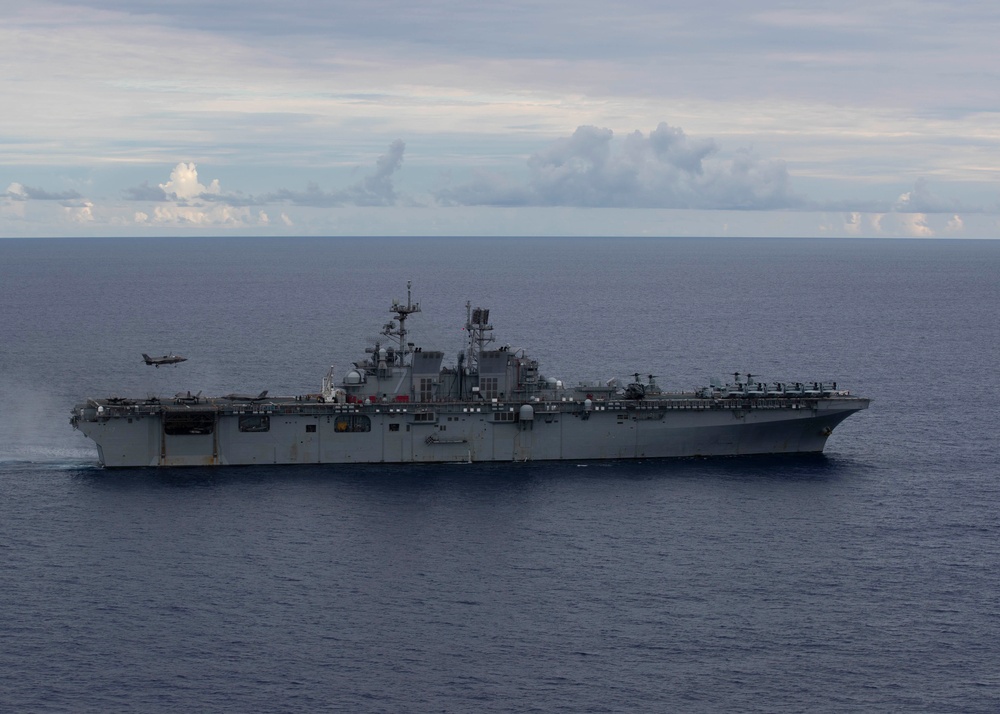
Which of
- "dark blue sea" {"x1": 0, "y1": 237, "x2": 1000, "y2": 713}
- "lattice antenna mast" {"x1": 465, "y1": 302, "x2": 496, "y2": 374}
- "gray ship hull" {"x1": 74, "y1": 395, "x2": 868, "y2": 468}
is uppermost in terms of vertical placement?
"lattice antenna mast" {"x1": 465, "y1": 302, "x2": 496, "y2": 374}

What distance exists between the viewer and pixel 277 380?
95.5 metres

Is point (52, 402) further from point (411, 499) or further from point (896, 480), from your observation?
point (896, 480)

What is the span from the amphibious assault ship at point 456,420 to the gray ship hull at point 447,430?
64 mm

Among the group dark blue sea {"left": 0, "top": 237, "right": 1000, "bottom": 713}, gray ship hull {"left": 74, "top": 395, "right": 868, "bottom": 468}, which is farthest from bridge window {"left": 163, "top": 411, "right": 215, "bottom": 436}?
dark blue sea {"left": 0, "top": 237, "right": 1000, "bottom": 713}

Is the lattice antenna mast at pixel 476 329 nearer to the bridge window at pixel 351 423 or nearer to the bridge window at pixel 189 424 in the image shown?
the bridge window at pixel 351 423

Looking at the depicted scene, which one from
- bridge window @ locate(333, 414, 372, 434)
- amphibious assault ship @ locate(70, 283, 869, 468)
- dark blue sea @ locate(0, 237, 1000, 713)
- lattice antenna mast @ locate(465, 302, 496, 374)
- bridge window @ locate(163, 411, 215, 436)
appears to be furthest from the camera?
lattice antenna mast @ locate(465, 302, 496, 374)

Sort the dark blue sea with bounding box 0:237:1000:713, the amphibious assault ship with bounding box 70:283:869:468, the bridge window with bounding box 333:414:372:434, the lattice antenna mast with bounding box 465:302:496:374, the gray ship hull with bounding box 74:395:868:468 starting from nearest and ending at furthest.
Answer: the dark blue sea with bounding box 0:237:1000:713
the gray ship hull with bounding box 74:395:868:468
the amphibious assault ship with bounding box 70:283:869:468
the bridge window with bounding box 333:414:372:434
the lattice antenna mast with bounding box 465:302:496:374

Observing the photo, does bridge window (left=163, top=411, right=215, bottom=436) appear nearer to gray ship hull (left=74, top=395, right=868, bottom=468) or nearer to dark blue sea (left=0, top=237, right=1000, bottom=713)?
gray ship hull (left=74, top=395, right=868, bottom=468)

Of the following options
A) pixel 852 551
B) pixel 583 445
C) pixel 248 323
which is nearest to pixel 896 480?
pixel 852 551

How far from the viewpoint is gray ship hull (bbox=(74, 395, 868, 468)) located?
234ft

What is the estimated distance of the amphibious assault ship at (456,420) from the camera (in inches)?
2820

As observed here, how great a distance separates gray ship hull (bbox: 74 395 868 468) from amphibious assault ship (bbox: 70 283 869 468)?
0.21ft

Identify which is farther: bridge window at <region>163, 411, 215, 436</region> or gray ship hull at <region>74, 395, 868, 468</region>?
gray ship hull at <region>74, 395, 868, 468</region>

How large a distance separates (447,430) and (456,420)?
2.86 feet
